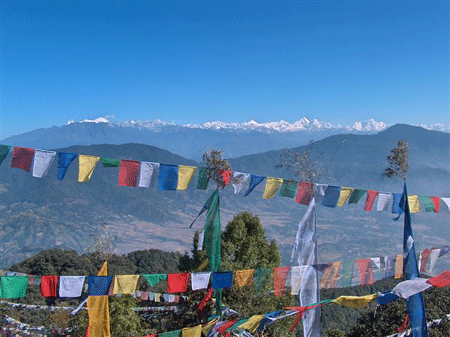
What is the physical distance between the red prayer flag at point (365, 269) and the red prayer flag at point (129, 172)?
7.66 m

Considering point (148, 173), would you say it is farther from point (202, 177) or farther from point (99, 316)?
point (99, 316)

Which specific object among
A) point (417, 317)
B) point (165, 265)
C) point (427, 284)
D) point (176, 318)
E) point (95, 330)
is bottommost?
point (165, 265)

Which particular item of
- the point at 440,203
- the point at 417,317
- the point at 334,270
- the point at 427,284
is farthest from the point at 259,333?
the point at 427,284

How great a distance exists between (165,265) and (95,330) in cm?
4369

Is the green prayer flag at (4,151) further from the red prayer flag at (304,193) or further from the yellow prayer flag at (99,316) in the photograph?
the red prayer flag at (304,193)

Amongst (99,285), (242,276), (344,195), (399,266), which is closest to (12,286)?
(99,285)

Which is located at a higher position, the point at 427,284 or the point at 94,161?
the point at 94,161

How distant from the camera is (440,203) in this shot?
17.0 m

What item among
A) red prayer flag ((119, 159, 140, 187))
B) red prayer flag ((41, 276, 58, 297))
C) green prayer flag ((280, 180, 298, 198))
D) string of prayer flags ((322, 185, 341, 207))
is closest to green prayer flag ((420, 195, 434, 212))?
string of prayer flags ((322, 185, 341, 207))

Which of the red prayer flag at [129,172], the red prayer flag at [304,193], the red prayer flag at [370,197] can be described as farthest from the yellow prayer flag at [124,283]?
the red prayer flag at [370,197]

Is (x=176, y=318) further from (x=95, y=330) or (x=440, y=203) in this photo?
(x=440, y=203)

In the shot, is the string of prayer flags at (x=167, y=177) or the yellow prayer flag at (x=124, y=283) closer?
the yellow prayer flag at (x=124, y=283)

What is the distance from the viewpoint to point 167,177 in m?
14.7

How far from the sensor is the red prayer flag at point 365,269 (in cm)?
1495
